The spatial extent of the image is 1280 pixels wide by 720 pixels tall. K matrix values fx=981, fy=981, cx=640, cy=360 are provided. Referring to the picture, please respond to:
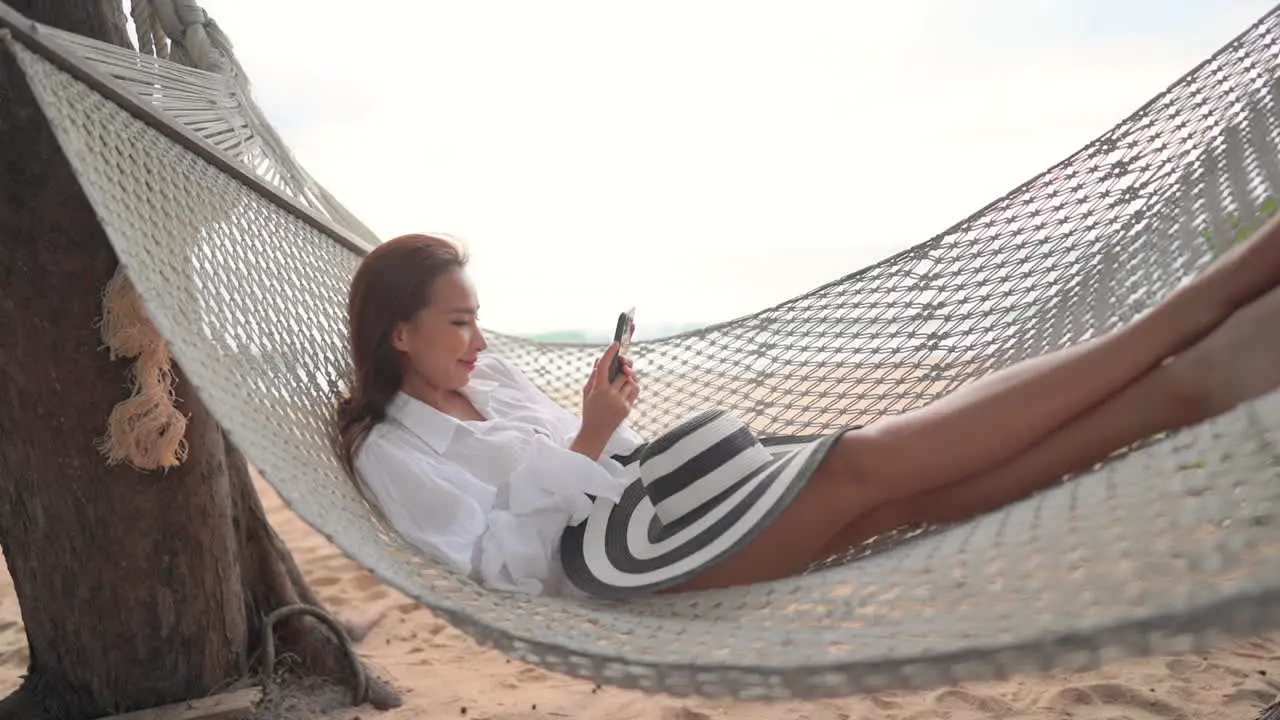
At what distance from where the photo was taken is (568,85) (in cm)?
1348

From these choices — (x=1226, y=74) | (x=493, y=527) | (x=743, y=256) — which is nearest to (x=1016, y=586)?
(x=493, y=527)

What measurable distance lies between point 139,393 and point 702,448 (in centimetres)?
66

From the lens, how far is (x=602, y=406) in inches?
50.3

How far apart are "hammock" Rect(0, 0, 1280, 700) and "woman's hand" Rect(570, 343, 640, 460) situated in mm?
250

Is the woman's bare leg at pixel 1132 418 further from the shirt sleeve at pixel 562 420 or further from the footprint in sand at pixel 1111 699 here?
the footprint in sand at pixel 1111 699


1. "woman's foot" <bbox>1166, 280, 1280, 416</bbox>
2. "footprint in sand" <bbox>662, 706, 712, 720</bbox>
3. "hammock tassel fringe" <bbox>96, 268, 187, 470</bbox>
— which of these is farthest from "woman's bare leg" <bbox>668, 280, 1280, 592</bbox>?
"hammock tassel fringe" <bbox>96, 268, 187, 470</bbox>

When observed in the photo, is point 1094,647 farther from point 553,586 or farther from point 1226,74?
point 1226,74

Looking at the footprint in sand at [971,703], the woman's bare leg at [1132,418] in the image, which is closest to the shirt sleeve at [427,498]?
the woman's bare leg at [1132,418]

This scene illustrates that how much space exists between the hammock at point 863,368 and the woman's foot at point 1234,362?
0.38 ft

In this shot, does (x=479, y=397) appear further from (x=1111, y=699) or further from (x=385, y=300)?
(x=1111, y=699)

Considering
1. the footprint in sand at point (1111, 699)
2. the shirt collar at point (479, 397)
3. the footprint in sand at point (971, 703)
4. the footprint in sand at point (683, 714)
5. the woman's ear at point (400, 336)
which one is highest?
the woman's ear at point (400, 336)

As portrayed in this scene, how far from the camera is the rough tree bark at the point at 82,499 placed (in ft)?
3.67

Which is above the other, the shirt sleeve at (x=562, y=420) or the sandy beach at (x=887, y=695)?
the shirt sleeve at (x=562, y=420)

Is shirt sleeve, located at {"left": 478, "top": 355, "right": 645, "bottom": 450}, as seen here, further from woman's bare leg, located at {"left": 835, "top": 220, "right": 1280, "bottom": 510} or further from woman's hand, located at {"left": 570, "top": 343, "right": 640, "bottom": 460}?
woman's bare leg, located at {"left": 835, "top": 220, "right": 1280, "bottom": 510}
